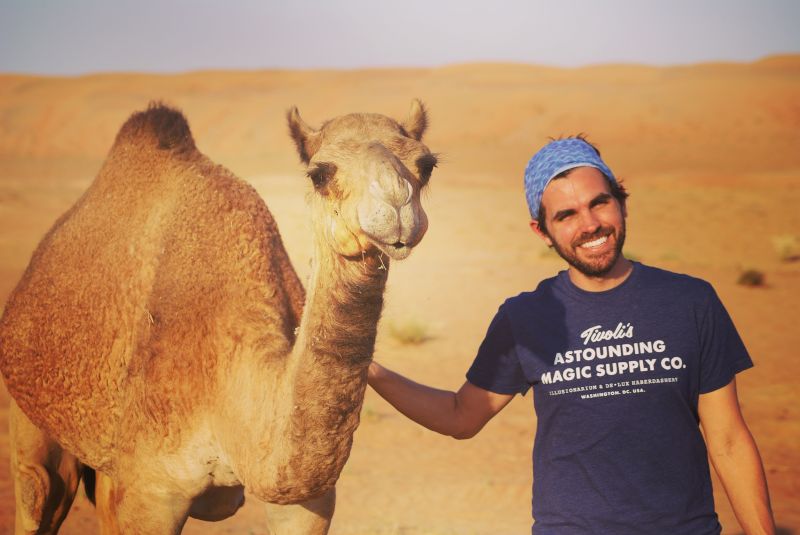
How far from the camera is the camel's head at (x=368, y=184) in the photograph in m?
2.38

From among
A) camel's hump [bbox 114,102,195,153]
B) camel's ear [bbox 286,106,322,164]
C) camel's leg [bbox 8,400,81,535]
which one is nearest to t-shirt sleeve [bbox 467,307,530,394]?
camel's ear [bbox 286,106,322,164]

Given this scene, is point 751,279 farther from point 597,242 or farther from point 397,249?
point 397,249

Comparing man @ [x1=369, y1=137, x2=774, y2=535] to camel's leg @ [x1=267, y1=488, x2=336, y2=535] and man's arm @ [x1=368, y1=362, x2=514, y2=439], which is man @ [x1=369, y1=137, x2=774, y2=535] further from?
camel's leg @ [x1=267, y1=488, x2=336, y2=535]

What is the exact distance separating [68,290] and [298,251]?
1569 centimetres

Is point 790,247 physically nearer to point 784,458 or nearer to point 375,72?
point 784,458

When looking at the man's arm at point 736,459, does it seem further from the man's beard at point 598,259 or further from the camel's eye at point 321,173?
the camel's eye at point 321,173

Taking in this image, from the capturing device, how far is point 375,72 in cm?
11019

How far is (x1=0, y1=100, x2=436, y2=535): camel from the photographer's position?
108 inches

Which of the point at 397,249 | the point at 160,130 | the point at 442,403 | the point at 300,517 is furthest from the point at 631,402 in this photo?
the point at 160,130

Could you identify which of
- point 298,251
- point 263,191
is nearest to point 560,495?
point 298,251

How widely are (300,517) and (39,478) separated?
2.18m

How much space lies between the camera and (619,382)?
9.23ft

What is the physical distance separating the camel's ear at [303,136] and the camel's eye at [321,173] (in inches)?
12.6

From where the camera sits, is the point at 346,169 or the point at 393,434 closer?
the point at 346,169
